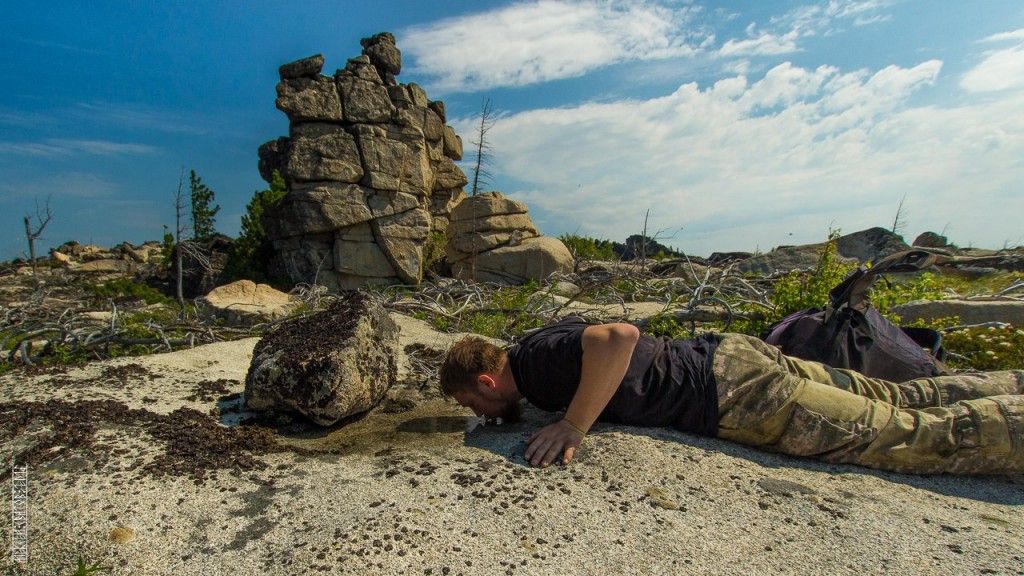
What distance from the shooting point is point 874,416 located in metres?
2.95

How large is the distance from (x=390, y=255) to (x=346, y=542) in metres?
15.2

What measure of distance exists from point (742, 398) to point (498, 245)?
14.6m

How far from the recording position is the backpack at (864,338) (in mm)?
3600

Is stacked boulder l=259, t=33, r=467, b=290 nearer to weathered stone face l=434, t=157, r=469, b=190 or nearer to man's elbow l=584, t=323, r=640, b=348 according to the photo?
weathered stone face l=434, t=157, r=469, b=190

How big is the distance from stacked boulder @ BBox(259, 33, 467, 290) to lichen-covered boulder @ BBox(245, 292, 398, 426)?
1289 centimetres

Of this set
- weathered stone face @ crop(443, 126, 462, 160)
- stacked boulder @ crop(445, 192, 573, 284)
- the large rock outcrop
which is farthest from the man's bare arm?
weathered stone face @ crop(443, 126, 462, 160)

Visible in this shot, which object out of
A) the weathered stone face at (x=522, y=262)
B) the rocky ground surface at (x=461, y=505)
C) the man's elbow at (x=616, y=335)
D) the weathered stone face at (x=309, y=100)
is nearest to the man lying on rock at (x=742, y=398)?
the man's elbow at (x=616, y=335)

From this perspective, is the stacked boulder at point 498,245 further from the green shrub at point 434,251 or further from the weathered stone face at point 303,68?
the weathered stone face at point 303,68

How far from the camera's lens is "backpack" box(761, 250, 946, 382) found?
3600 mm

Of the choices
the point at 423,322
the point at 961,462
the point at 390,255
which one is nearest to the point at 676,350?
the point at 961,462

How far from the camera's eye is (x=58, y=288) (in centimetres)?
1523

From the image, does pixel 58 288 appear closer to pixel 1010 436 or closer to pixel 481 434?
pixel 481 434

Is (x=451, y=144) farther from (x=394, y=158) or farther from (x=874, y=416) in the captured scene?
(x=874, y=416)

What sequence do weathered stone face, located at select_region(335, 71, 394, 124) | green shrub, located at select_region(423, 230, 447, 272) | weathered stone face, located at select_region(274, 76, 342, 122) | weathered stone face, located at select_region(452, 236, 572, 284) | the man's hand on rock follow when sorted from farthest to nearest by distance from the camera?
green shrub, located at select_region(423, 230, 447, 272) → weathered stone face, located at select_region(335, 71, 394, 124) → weathered stone face, located at select_region(452, 236, 572, 284) → weathered stone face, located at select_region(274, 76, 342, 122) → the man's hand on rock
